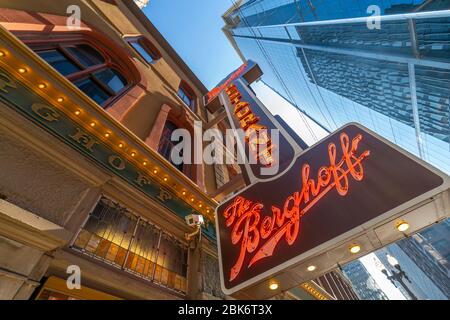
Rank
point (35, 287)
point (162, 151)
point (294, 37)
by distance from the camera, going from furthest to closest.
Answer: point (294, 37) → point (162, 151) → point (35, 287)

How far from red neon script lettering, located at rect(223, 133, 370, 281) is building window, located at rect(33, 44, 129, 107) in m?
6.44

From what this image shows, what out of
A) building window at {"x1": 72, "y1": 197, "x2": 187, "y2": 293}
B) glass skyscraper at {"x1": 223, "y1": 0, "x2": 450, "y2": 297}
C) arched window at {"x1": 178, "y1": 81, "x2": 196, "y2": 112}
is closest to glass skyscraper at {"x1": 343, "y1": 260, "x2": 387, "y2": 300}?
glass skyscraper at {"x1": 223, "y1": 0, "x2": 450, "y2": 297}

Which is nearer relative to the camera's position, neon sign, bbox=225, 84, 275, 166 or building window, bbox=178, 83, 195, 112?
neon sign, bbox=225, 84, 275, 166

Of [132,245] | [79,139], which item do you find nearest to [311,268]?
[132,245]

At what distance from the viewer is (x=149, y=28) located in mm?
16047

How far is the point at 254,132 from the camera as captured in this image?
25.2 ft

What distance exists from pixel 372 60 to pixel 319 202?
168ft

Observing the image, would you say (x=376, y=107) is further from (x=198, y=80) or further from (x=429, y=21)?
(x=198, y=80)

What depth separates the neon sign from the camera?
240 inches

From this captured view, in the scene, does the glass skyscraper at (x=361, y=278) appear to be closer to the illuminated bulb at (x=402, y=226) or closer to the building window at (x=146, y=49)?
the building window at (x=146, y=49)

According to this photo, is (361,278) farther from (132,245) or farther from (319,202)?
(132,245)

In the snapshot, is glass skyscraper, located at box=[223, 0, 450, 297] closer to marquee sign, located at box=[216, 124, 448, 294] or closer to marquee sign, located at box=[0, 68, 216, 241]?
marquee sign, located at box=[216, 124, 448, 294]
